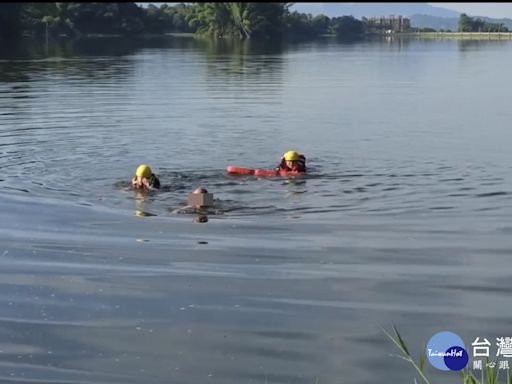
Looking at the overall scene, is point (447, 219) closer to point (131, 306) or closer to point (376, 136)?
point (131, 306)

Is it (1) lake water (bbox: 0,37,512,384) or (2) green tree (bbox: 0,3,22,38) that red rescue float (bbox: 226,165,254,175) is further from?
(2) green tree (bbox: 0,3,22,38)

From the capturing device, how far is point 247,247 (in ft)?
40.3

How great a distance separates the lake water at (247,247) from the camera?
8406mm

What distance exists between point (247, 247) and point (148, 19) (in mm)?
149192

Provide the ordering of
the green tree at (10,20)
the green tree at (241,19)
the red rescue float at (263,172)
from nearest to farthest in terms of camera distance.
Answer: the red rescue float at (263,172)
the green tree at (10,20)
the green tree at (241,19)

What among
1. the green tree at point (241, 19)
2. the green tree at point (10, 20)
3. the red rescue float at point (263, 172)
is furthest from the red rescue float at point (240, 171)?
the green tree at point (241, 19)

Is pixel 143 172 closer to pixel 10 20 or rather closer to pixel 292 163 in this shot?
pixel 292 163

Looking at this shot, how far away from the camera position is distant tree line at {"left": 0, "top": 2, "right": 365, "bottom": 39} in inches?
4948

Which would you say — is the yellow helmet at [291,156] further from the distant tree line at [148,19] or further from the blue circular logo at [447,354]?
the distant tree line at [148,19]

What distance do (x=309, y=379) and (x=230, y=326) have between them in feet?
4.86

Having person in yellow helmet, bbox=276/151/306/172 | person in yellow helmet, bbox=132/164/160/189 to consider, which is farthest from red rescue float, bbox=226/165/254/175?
person in yellow helmet, bbox=132/164/160/189

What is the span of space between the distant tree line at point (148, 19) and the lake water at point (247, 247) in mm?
97790

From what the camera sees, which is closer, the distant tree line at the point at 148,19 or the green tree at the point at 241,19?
the distant tree line at the point at 148,19

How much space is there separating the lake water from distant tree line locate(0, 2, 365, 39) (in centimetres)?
9779
